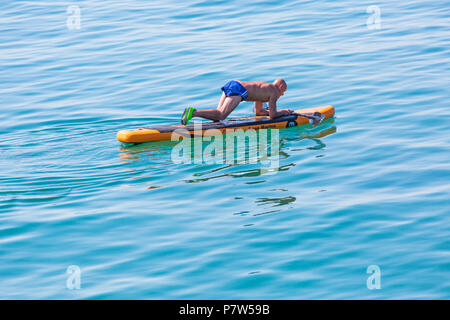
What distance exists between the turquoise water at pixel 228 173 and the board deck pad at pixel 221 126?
218mm

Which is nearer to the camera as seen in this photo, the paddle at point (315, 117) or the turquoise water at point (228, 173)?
the turquoise water at point (228, 173)

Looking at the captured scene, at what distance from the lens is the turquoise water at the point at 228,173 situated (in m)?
7.81

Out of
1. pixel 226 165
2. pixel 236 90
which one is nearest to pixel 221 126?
pixel 236 90

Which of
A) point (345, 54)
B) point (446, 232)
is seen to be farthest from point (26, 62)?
point (446, 232)

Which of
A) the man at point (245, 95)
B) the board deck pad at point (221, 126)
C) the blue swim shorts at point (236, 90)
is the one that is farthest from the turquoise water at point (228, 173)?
the blue swim shorts at point (236, 90)

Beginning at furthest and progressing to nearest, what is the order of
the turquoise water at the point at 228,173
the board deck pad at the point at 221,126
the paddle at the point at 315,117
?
the paddle at the point at 315,117 → the board deck pad at the point at 221,126 → the turquoise water at the point at 228,173

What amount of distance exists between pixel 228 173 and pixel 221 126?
2.13 meters

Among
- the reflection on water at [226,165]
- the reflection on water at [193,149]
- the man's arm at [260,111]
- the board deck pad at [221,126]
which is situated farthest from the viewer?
the man's arm at [260,111]

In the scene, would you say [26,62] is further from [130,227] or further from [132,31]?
[130,227]

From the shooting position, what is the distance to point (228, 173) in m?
11.0

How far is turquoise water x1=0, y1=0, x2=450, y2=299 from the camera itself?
25.6 feet

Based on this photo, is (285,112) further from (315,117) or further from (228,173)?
(228,173)

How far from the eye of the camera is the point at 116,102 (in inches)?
619

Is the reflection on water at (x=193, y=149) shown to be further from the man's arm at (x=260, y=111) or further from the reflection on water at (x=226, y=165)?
the man's arm at (x=260, y=111)
